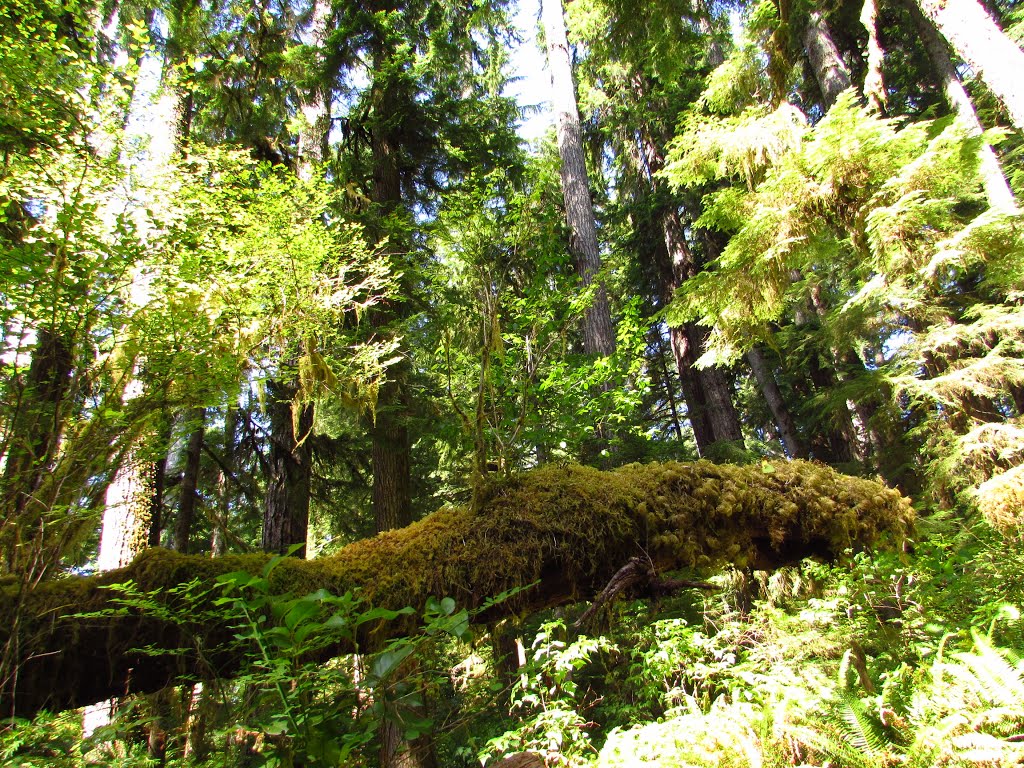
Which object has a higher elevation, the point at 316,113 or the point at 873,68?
the point at 316,113

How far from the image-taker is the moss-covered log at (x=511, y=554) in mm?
2141

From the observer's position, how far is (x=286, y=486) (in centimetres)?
855

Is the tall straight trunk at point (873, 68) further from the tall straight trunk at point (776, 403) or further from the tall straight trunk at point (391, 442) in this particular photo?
the tall straight trunk at point (391, 442)

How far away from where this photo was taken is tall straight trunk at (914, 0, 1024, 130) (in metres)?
5.39

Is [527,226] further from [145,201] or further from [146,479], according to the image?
[146,479]

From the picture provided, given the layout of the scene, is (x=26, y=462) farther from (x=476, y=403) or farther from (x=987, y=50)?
(x=987, y=50)

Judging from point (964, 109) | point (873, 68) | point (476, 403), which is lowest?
point (476, 403)

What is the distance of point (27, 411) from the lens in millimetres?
3191

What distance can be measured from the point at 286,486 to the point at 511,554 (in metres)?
7.39

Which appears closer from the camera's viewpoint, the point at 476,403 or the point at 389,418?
the point at 476,403

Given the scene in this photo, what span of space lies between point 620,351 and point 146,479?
6.21m

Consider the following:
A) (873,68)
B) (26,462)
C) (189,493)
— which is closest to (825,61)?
(873,68)

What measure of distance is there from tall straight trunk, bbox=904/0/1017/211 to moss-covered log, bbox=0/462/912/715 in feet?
13.2

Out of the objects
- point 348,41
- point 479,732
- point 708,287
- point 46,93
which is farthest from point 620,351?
point 348,41
